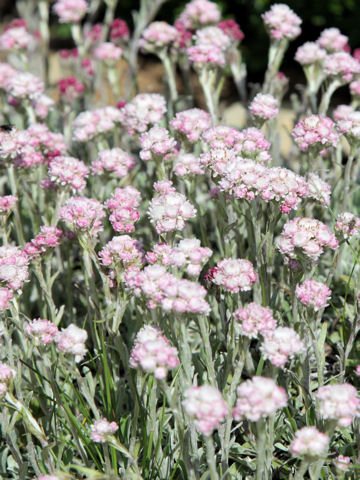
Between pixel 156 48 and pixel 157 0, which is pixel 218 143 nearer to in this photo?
pixel 156 48

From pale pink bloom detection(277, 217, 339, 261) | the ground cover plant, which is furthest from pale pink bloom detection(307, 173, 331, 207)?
pale pink bloom detection(277, 217, 339, 261)

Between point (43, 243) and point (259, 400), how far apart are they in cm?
103

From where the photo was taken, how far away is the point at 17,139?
2227 mm

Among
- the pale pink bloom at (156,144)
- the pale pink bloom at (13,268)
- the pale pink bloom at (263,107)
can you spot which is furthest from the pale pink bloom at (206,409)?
the pale pink bloom at (263,107)

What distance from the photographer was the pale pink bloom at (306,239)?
1.67 metres

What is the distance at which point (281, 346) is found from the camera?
143 cm

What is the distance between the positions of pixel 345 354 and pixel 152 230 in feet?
3.36

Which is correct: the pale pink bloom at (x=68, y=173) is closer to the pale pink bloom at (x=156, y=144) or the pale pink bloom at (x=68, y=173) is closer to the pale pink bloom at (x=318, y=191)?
the pale pink bloom at (x=156, y=144)

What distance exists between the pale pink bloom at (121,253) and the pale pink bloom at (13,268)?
9.7 inches

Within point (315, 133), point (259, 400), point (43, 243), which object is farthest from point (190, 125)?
point (259, 400)

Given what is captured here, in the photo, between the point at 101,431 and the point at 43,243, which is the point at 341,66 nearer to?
the point at 43,243

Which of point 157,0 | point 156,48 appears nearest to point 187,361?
point 156,48

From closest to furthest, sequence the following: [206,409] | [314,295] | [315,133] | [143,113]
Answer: [206,409]
[314,295]
[315,133]
[143,113]

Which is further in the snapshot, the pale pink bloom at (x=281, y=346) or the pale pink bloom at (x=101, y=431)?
the pale pink bloom at (x=101, y=431)
